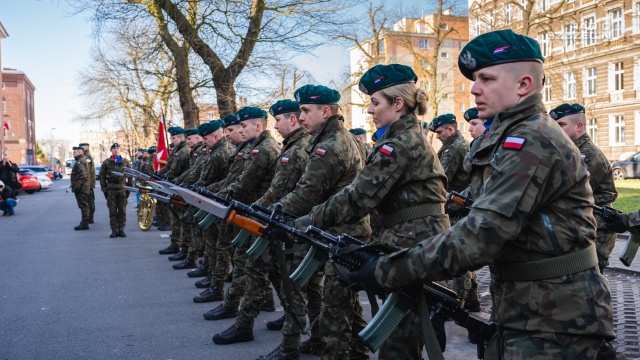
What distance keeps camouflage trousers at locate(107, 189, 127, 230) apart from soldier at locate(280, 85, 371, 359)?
1151cm

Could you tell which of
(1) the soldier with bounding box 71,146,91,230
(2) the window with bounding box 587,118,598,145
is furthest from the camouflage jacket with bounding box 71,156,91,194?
(2) the window with bounding box 587,118,598,145

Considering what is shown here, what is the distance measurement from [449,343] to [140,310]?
391cm

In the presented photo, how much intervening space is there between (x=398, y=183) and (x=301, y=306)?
9.12 feet

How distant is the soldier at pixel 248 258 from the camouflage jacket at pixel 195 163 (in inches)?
123

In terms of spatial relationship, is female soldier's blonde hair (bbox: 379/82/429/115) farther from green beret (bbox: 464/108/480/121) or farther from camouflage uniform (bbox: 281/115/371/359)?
green beret (bbox: 464/108/480/121)

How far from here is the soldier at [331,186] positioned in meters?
4.52

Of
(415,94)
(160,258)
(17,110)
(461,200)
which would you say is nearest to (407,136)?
(415,94)

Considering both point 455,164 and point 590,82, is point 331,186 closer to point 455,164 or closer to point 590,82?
point 455,164

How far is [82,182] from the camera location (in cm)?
1741

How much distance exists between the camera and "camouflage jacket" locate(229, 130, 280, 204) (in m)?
6.73

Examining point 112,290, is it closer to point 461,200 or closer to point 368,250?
point 461,200

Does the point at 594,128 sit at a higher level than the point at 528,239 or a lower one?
higher

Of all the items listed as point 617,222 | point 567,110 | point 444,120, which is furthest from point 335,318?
point 444,120

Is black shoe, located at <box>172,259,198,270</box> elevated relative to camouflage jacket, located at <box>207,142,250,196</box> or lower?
lower
